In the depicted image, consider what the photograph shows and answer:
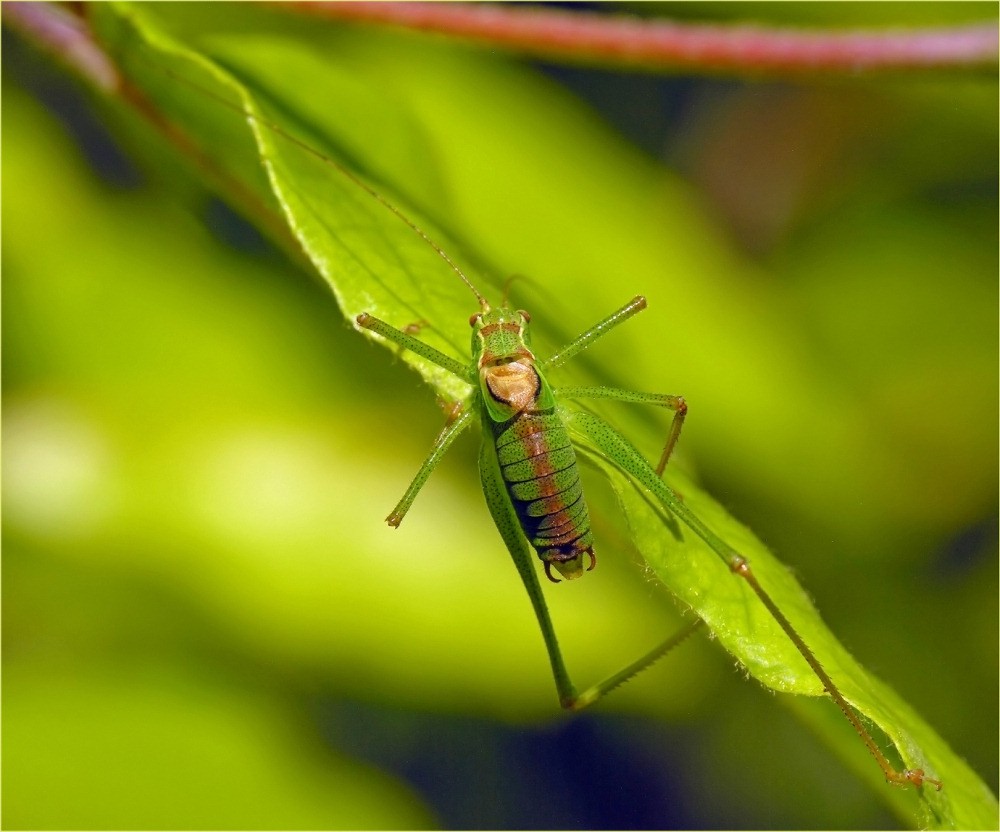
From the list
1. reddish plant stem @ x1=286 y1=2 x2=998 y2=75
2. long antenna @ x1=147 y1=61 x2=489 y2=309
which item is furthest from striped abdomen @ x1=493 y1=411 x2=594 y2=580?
reddish plant stem @ x1=286 y1=2 x2=998 y2=75

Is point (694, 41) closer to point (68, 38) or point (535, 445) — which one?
point (535, 445)

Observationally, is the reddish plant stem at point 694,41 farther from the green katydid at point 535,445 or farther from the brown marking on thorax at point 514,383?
the brown marking on thorax at point 514,383

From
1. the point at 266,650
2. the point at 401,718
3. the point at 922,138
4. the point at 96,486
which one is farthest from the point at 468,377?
the point at 922,138

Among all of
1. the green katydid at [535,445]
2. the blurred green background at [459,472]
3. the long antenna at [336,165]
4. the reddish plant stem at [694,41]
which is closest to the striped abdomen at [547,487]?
the green katydid at [535,445]

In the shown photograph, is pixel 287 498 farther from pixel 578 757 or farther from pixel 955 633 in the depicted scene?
pixel 955 633

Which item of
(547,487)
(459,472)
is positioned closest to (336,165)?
(547,487)

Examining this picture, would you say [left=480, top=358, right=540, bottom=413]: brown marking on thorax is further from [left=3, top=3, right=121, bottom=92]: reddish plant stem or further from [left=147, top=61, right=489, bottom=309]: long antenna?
[left=3, top=3, right=121, bottom=92]: reddish plant stem
